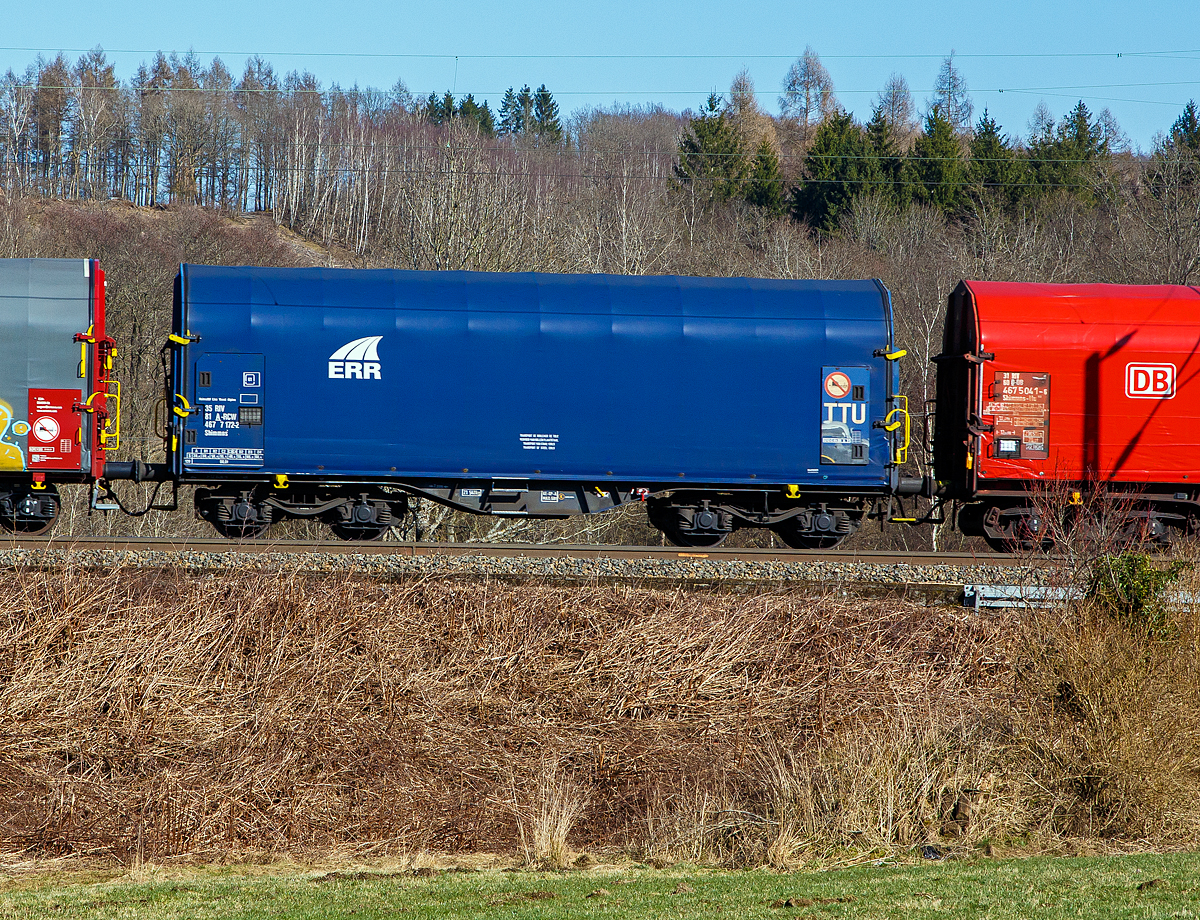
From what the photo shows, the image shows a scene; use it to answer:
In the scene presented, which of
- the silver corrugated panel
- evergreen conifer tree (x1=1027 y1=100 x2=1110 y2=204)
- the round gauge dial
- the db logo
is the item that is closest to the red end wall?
the db logo

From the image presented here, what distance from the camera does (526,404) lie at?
15773mm

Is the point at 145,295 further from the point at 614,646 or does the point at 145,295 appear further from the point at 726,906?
the point at 726,906

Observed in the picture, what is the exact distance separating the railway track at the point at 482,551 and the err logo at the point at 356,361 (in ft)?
7.94

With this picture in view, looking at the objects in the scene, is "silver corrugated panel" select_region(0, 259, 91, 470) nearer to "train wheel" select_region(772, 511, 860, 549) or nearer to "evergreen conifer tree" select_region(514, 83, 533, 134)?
"train wheel" select_region(772, 511, 860, 549)

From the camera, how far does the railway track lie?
46.4 ft

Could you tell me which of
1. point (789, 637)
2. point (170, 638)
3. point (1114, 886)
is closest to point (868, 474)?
point (789, 637)

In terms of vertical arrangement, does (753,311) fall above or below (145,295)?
below

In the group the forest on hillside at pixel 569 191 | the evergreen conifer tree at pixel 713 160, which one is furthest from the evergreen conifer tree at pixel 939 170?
the evergreen conifer tree at pixel 713 160

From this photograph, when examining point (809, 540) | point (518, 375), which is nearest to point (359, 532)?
point (518, 375)

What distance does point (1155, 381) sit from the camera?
1580 cm

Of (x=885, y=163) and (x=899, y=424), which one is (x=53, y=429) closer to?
(x=899, y=424)

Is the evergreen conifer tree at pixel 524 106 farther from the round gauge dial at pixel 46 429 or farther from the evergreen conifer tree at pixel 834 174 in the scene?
the round gauge dial at pixel 46 429

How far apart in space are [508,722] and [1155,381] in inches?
406

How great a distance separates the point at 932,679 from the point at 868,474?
12.3ft
